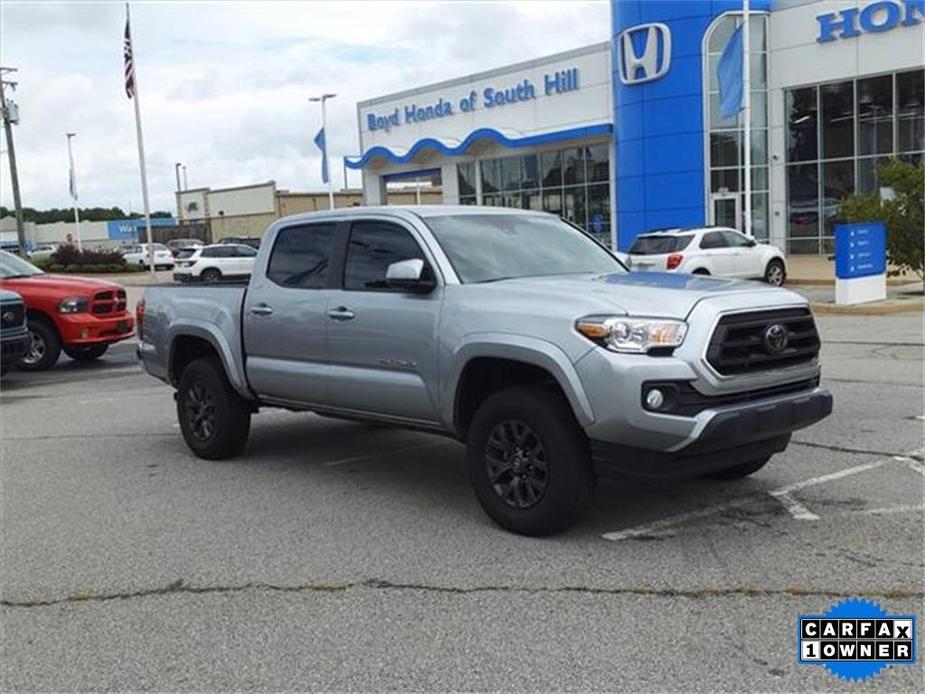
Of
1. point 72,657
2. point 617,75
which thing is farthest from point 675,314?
point 617,75

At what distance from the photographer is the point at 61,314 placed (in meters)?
14.0

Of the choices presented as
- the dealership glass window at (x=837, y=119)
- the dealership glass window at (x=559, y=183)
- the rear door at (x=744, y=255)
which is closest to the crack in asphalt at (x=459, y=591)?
the rear door at (x=744, y=255)

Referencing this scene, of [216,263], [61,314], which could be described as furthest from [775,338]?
[216,263]

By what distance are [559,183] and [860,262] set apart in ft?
70.6

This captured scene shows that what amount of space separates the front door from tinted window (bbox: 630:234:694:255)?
40.2 feet

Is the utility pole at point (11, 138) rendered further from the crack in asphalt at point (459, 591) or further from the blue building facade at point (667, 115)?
the crack in asphalt at point (459, 591)

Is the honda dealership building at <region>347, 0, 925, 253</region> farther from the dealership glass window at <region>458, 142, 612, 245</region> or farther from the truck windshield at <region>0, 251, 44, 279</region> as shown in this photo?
the truck windshield at <region>0, 251, 44, 279</region>

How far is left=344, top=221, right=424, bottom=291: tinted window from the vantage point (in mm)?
6098

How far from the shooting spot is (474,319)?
17.7 feet

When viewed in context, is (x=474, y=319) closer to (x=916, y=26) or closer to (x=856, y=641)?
(x=856, y=641)

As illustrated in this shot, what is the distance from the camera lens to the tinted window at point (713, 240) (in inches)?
829

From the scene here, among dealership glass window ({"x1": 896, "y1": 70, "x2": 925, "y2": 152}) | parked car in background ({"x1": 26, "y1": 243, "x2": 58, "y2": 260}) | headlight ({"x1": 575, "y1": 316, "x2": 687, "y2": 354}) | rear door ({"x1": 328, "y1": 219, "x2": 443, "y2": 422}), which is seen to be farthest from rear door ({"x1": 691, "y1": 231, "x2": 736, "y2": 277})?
parked car in background ({"x1": 26, "y1": 243, "x2": 58, "y2": 260})

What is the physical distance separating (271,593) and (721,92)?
87.1 ft

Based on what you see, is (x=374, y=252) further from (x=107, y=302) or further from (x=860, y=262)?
(x=860, y=262)
